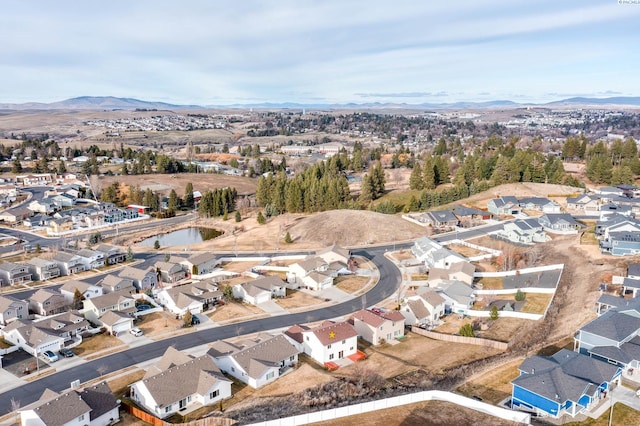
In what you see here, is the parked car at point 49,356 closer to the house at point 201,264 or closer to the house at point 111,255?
the house at point 201,264

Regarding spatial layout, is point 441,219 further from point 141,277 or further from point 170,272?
point 141,277

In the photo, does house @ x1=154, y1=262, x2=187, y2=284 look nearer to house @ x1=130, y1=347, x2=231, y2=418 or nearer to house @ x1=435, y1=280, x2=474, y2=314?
house @ x1=130, y1=347, x2=231, y2=418

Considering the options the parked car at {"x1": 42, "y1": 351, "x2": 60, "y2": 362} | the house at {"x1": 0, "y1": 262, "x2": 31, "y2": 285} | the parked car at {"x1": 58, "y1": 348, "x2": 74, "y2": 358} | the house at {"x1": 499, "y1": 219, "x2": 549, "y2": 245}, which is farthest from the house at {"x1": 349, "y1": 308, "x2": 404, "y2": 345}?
the house at {"x1": 0, "y1": 262, "x2": 31, "y2": 285}

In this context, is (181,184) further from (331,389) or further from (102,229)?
(331,389)

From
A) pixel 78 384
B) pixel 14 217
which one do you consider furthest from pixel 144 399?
pixel 14 217

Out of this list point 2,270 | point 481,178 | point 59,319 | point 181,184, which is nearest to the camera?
point 59,319
